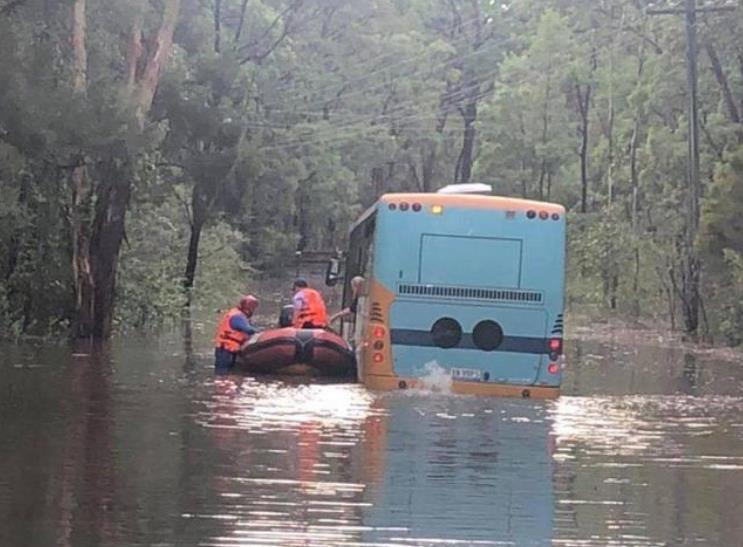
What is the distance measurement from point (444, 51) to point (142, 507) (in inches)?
2617

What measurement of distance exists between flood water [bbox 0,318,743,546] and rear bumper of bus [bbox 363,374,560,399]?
9.3 inches

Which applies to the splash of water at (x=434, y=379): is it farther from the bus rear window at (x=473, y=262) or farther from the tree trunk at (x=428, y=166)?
the tree trunk at (x=428, y=166)

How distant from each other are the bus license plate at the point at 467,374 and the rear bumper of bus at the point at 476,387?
55 millimetres

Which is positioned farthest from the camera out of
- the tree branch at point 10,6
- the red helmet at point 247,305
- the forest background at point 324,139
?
the forest background at point 324,139

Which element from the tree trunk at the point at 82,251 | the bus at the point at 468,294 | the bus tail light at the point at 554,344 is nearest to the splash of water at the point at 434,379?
the bus at the point at 468,294

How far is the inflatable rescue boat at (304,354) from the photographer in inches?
923

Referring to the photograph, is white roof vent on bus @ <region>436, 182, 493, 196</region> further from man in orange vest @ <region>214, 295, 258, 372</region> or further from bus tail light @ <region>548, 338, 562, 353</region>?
man in orange vest @ <region>214, 295, 258, 372</region>

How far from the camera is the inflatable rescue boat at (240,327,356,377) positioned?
76.9ft

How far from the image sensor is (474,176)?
76.8m

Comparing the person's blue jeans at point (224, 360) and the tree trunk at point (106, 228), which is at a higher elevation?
the tree trunk at point (106, 228)

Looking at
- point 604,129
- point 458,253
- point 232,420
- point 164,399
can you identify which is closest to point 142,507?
point 232,420

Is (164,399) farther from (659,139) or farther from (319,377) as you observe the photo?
(659,139)

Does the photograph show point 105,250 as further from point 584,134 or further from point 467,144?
point 467,144

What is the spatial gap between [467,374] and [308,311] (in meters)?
4.50
